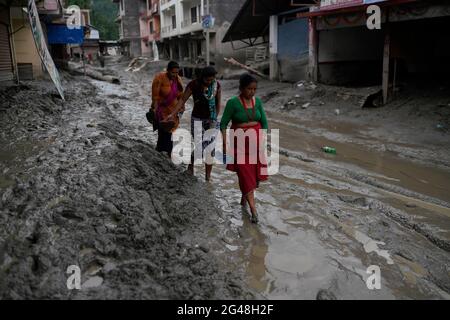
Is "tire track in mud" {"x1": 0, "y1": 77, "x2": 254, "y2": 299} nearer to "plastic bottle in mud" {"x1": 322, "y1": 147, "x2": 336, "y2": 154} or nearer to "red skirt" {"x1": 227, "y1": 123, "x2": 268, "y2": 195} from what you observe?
"red skirt" {"x1": 227, "y1": 123, "x2": 268, "y2": 195}

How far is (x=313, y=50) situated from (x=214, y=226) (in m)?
12.4

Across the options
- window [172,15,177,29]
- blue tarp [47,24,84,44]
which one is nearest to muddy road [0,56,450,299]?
blue tarp [47,24,84,44]

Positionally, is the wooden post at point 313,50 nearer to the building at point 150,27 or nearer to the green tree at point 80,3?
the building at point 150,27

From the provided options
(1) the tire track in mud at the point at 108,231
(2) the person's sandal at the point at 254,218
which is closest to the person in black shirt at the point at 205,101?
(1) the tire track in mud at the point at 108,231

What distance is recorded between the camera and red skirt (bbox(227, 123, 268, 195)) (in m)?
4.47

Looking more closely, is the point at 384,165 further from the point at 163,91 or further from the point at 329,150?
the point at 163,91

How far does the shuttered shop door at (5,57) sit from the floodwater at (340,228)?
38.2ft

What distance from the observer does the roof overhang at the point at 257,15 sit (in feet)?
57.1

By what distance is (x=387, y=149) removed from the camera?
864cm

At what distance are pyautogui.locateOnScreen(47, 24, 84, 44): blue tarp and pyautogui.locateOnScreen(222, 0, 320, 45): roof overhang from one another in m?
9.71
